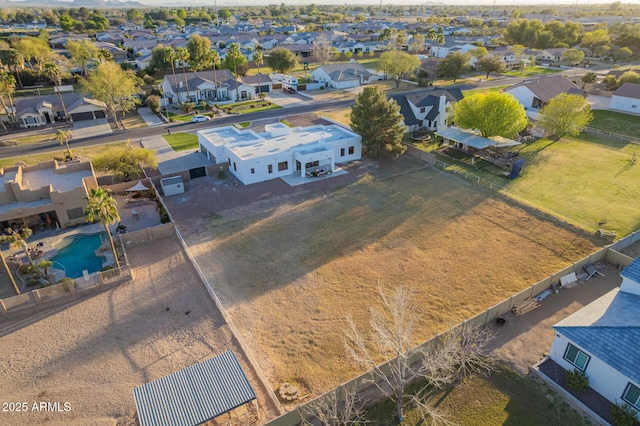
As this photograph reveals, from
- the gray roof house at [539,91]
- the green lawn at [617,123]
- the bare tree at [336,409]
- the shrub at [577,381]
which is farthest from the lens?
the gray roof house at [539,91]

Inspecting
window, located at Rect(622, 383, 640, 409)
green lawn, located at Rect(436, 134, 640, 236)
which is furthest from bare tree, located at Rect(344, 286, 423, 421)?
green lawn, located at Rect(436, 134, 640, 236)

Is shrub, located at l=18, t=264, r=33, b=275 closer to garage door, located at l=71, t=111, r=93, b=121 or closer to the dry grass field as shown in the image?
the dry grass field

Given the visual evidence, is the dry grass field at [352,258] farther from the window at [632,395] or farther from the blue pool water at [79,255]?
the window at [632,395]

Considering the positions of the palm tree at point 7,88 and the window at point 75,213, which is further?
the palm tree at point 7,88

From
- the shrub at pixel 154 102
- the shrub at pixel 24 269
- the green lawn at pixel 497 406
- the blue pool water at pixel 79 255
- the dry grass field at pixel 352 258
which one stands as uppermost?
the shrub at pixel 154 102

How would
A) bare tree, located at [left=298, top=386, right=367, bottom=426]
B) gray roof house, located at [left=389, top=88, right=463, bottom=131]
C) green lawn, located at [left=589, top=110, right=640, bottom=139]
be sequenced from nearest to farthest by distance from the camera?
bare tree, located at [left=298, top=386, right=367, bottom=426] → gray roof house, located at [left=389, top=88, right=463, bottom=131] → green lawn, located at [left=589, top=110, right=640, bottom=139]

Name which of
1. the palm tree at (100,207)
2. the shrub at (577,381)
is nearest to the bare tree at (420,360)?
the shrub at (577,381)

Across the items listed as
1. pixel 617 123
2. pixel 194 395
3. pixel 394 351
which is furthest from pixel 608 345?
pixel 617 123
